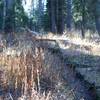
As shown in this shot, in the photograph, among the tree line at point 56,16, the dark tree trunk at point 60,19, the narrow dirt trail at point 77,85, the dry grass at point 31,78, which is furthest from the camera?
the dark tree trunk at point 60,19

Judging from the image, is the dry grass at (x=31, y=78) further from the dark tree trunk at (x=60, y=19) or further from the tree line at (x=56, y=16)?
the dark tree trunk at (x=60, y=19)

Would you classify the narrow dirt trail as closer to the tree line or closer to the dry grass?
the dry grass

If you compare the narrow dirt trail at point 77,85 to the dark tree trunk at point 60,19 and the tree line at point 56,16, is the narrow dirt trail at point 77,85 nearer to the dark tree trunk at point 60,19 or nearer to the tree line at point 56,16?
the tree line at point 56,16

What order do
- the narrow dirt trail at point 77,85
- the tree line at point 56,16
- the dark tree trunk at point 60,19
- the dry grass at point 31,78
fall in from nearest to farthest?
the dry grass at point 31,78
the tree line at point 56,16
the narrow dirt trail at point 77,85
the dark tree trunk at point 60,19

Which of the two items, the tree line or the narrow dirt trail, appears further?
the narrow dirt trail

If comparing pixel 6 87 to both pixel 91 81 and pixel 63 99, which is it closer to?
pixel 63 99

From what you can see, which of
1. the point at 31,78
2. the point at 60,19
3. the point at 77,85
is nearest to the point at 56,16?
the point at 60,19

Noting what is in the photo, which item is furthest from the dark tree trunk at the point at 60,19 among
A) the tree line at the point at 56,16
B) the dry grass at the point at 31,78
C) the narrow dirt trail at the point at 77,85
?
the dry grass at the point at 31,78

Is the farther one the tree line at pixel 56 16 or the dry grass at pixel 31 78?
the tree line at pixel 56 16

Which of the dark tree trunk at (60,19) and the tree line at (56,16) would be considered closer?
the tree line at (56,16)

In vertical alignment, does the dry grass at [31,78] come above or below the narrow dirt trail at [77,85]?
above

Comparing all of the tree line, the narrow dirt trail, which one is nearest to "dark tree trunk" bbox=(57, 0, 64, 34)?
the tree line

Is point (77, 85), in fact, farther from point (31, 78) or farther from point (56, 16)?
point (56, 16)

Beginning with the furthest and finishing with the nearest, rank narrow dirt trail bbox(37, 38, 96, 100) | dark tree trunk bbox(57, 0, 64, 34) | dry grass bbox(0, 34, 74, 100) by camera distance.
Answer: dark tree trunk bbox(57, 0, 64, 34)
narrow dirt trail bbox(37, 38, 96, 100)
dry grass bbox(0, 34, 74, 100)
